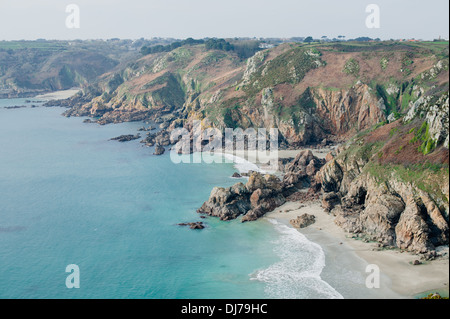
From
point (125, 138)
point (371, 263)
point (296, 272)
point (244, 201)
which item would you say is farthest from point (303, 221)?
point (125, 138)

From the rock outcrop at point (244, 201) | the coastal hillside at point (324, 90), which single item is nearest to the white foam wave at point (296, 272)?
the rock outcrop at point (244, 201)

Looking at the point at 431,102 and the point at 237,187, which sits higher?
the point at 431,102

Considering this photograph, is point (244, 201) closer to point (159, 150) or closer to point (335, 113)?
point (159, 150)

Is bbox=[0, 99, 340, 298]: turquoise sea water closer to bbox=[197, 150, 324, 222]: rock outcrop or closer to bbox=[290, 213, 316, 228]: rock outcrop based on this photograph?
bbox=[290, 213, 316, 228]: rock outcrop

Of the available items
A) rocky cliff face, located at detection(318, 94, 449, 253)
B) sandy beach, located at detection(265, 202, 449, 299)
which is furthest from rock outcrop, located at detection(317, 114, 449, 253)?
sandy beach, located at detection(265, 202, 449, 299)

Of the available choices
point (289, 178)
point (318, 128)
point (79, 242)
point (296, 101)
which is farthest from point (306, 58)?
point (79, 242)

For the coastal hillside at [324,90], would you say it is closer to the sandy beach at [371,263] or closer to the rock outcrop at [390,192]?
the rock outcrop at [390,192]
